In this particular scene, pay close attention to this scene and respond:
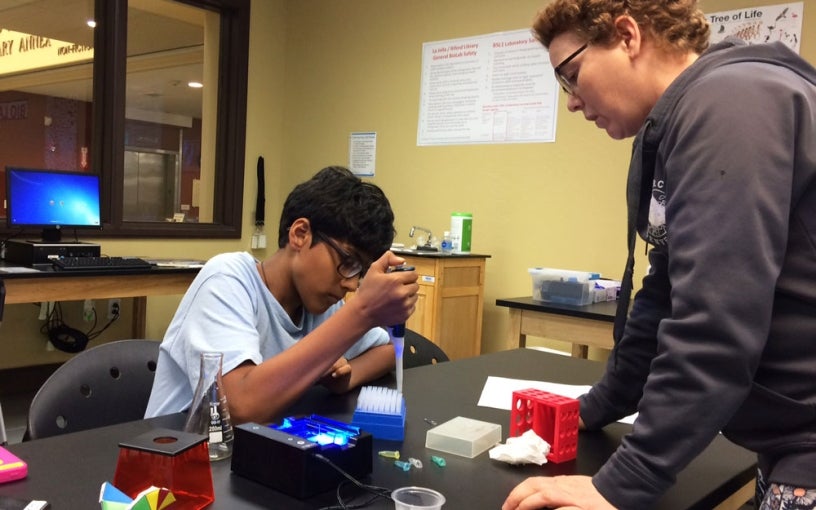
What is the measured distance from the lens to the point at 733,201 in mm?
657

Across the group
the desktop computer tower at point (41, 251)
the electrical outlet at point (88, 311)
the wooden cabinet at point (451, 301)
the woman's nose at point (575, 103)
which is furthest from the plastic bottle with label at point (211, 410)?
the electrical outlet at point (88, 311)

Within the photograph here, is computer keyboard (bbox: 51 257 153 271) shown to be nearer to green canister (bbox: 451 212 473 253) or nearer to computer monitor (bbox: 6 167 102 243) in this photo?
computer monitor (bbox: 6 167 102 243)

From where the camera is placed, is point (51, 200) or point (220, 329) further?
point (51, 200)

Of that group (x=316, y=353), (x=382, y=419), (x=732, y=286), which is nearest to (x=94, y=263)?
(x=316, y=353)

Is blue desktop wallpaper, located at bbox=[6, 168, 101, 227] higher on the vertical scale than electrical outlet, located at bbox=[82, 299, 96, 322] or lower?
higher

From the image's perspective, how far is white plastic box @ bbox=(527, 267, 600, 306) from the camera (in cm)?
281

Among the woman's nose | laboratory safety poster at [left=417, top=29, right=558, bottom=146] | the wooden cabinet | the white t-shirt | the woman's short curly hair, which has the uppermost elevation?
laboratory safety poster at [left=417, top=29, right=558, bottom=146]

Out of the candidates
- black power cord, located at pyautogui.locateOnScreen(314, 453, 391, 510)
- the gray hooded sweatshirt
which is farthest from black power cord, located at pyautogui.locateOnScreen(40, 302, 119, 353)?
the gray hooded sweatshirt

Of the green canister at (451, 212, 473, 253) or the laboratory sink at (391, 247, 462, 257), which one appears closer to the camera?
the laboratory sink at (391, 247, 462, 257)

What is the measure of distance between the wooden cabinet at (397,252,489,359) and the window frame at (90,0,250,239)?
1700 millimetres

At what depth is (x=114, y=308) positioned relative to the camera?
4.04m

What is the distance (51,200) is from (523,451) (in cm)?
311

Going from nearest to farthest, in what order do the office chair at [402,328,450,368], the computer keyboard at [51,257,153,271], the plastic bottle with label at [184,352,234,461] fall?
the plastic bottle with label at [184,352,234,461] < the office chair at [402,328,450,368] < the computer keyboard at [51,257,153,271]

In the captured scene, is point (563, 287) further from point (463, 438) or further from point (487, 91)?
point (463, 438)
